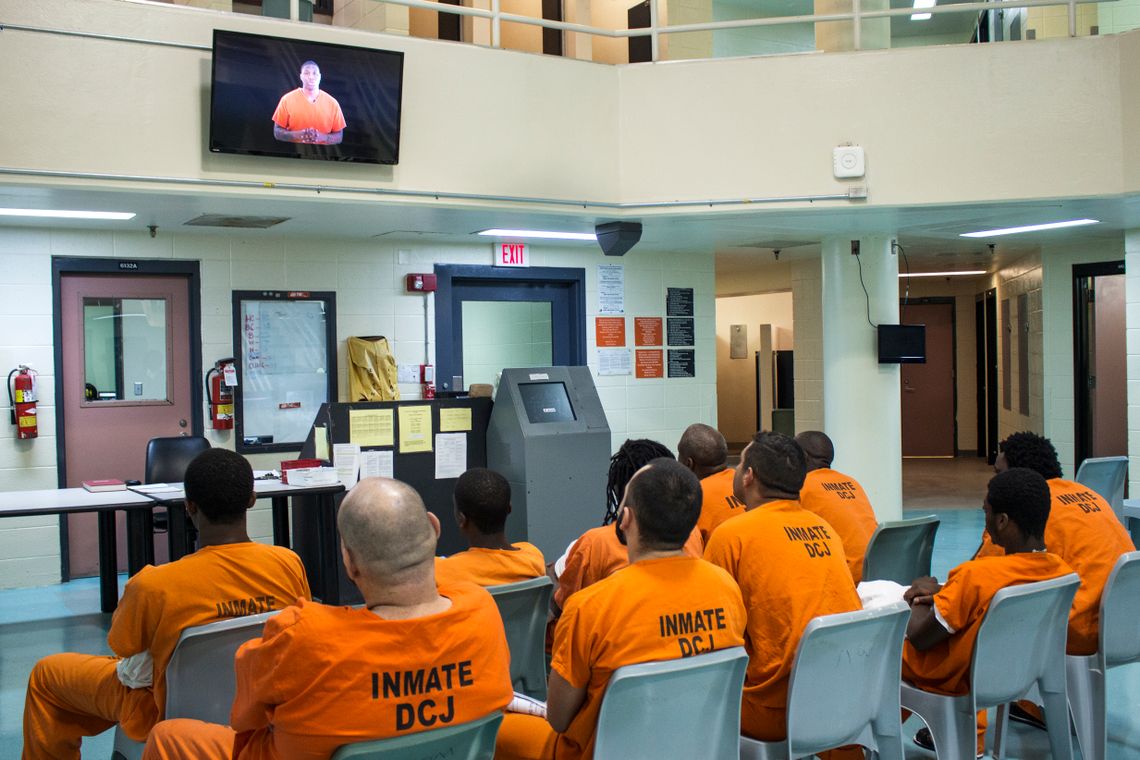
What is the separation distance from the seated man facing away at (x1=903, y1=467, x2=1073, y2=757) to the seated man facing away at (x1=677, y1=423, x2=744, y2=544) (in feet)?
2.83

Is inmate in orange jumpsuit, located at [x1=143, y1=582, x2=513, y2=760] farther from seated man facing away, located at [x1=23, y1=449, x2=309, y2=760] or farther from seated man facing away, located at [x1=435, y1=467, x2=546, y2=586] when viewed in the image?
seated man facing away, located at [x1=435, y1=467, x2=546, y2=586]

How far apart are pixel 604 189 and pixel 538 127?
Result: 55cm

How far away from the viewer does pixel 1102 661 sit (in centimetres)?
318

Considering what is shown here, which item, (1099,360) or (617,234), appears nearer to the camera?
(617,234)

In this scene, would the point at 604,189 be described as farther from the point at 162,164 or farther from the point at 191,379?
the point at 191,379

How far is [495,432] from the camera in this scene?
6297mm

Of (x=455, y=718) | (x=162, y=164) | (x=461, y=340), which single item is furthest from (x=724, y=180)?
(x=455, y=718)

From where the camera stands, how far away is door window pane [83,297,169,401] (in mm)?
6594

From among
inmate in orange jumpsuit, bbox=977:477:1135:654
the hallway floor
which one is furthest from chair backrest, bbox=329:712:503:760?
the hallway floor

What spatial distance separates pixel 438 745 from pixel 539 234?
5.66 metres

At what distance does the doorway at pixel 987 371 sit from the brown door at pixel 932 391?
12.8 inches

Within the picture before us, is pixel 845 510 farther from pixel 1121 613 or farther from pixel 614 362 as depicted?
pixel 614 362

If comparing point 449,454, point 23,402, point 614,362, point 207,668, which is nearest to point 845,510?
point 207,668

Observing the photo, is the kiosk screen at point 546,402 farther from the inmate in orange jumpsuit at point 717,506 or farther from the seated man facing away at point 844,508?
the inmate in orange jumpsuit at point 717,506
